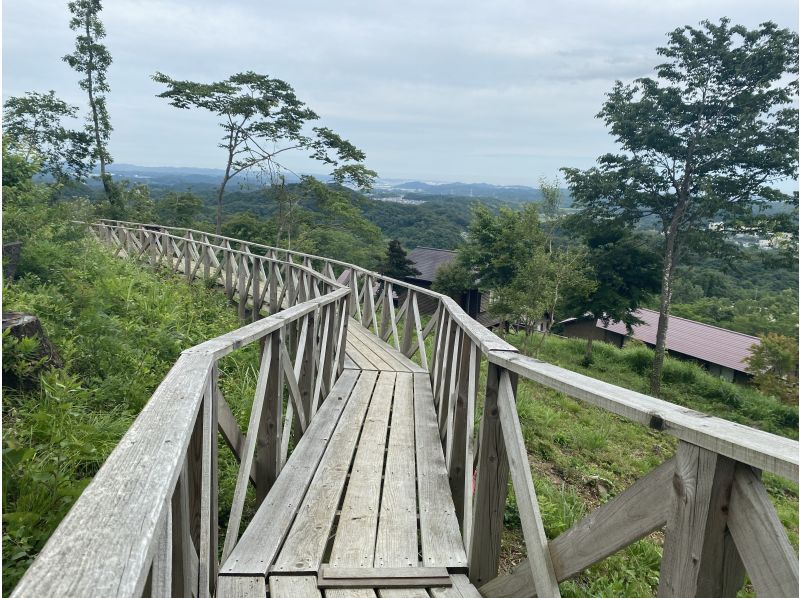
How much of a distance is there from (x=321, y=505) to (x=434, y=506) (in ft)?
1.80

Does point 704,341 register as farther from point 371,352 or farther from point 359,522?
point 359,522

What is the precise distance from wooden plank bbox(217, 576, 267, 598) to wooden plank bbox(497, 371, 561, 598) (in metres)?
0.96

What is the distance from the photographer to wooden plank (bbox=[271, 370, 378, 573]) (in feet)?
7.09

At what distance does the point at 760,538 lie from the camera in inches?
39.3

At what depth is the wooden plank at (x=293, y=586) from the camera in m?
1.98

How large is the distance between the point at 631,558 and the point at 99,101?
25.1 m

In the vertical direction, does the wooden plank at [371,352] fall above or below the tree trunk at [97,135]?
below

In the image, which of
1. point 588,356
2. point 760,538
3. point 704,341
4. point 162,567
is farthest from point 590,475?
point 704,341

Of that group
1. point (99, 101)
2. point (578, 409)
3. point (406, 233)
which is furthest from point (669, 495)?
point (406, 233)

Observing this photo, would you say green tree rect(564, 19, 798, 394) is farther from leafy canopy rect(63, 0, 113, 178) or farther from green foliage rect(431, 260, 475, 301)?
leafy canopy rect(63, 0, 113, 178)

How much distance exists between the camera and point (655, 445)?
7730 mm

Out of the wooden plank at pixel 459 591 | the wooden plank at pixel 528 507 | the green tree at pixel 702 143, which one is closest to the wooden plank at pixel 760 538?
the wooden plank at pixel 528 507

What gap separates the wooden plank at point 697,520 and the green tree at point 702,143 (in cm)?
2070

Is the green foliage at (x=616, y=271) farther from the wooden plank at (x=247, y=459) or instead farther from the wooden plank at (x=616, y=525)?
the wooden plank at (x=616, y=525)
